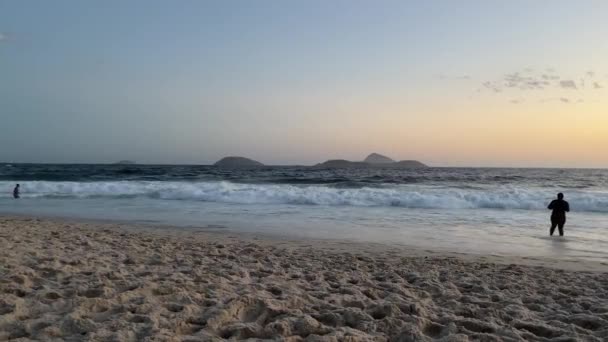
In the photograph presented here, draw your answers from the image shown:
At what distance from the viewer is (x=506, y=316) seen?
3963 mm

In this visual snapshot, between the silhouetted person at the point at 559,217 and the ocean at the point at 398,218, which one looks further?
the silhouetted person at the point at 559,217

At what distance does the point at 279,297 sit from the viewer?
424 cm

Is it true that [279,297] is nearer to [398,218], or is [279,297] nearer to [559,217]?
[559,217]

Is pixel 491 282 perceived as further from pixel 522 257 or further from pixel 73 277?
pixel 73 277

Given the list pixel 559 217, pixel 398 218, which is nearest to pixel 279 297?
pixel 559 217

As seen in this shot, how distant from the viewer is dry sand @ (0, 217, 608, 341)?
337 cm

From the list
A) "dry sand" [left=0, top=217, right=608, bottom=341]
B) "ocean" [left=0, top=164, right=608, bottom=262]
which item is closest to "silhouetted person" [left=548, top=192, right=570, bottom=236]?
"ocean" [left=0, top=164, right=608, bottom=262]

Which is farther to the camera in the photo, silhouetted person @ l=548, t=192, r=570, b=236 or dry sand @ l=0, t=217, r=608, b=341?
silhouetted person @ l=548, t=192, r=570, b=236

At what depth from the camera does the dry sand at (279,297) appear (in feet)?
11.0

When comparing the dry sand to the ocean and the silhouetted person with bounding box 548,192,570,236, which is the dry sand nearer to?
the ocean

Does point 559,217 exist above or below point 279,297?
above

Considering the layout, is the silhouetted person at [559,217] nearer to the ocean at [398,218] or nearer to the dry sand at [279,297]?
the ocean at [398,218]

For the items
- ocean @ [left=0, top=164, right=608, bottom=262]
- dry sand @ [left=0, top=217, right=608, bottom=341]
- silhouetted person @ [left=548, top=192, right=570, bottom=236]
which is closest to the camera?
dry sand @ [left=0, top=217, right=608, bottom=341]

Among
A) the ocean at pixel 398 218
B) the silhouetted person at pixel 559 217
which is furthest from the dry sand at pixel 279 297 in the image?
the silhouetted person at pixel 559 217
